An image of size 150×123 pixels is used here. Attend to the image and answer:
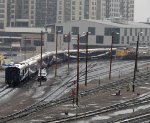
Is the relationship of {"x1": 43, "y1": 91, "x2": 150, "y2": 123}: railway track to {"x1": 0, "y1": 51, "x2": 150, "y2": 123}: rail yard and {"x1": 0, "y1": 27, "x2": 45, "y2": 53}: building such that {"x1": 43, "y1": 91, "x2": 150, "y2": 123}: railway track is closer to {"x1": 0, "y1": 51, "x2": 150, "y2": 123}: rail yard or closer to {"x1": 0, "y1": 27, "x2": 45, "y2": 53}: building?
{"x1": 0, "y1": 51, "x2": 150, "y2": 123}: rail yard

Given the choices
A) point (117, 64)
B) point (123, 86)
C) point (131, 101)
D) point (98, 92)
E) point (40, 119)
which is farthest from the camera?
point (117, 64)

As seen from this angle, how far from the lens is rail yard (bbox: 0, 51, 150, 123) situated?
4075 centimetres

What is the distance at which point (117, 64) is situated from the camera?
9188 cm

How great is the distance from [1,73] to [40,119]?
134 feet

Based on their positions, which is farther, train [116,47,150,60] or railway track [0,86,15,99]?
train [116,47,150,60]

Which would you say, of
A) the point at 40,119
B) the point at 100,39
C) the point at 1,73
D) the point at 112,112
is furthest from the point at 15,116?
the point at 100,39

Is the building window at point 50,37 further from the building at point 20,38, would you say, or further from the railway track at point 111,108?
the railway track at point 111,108

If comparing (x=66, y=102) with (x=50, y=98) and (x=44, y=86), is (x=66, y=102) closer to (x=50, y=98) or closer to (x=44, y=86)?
(x=50, y=98)

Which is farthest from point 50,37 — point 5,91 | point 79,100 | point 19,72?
point 79,100

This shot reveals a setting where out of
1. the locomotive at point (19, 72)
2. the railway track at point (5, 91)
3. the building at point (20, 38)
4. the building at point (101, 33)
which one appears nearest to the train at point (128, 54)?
the building at point (101, 33)

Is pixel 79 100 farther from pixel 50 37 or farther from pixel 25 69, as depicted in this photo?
pixel 50 37

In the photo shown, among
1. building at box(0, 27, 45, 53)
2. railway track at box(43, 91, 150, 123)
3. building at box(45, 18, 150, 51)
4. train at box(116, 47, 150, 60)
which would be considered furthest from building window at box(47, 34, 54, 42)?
railway track at box(43, 91, 150, 123)

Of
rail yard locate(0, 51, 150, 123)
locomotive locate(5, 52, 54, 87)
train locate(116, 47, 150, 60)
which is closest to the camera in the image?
rail yard locate(0, 51, 150, 123)

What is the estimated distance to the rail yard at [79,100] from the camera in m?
40.8
